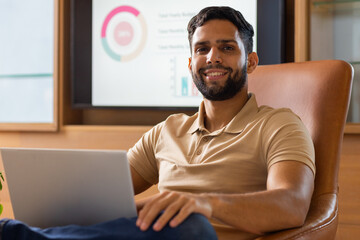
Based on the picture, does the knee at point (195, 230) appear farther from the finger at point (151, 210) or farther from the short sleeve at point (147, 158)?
the short sleeve at point (147, 158)

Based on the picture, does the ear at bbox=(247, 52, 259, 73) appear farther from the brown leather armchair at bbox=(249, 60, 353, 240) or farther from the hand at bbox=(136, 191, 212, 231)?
the hand at bbox=(136, 191, 212, 231)

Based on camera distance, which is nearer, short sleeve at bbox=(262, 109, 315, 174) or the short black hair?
short sleeve at bbox=(262, 109, 315, 174)

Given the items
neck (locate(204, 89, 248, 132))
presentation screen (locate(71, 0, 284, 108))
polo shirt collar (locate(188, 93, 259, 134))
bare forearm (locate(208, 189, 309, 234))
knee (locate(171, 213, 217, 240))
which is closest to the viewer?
knee (locate(171, 213, 217, 240))

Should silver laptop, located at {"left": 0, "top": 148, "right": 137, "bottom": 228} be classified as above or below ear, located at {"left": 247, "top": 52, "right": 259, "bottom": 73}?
below

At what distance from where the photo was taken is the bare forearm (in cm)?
106

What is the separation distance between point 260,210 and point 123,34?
1.80m

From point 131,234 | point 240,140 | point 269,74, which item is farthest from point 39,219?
point 269,74

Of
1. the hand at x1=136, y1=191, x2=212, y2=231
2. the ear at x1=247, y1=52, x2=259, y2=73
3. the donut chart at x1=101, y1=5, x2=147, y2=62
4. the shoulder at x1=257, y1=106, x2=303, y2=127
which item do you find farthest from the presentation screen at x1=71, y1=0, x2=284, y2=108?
the hand at x1=136, y1=191, x2=212, y2=231

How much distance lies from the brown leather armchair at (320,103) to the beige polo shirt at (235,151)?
11 centimetres

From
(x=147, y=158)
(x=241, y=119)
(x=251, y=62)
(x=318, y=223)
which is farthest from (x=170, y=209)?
(x=251, y=62)

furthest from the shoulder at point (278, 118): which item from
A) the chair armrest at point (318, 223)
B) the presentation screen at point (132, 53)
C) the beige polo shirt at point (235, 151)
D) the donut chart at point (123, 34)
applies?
the donut chart at point (123, 34)

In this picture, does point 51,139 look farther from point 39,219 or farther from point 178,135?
point 39,219

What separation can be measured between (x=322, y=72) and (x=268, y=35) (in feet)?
2.93

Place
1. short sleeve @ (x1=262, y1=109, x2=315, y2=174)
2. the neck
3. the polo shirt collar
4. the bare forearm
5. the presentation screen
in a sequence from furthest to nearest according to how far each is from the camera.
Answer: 1. the presentation screen
2. the neck
3. the polo shirt collar
4. short sleeve @ (x1=262, y1=109, x2=315, y2=174)
5. the bare forearm
